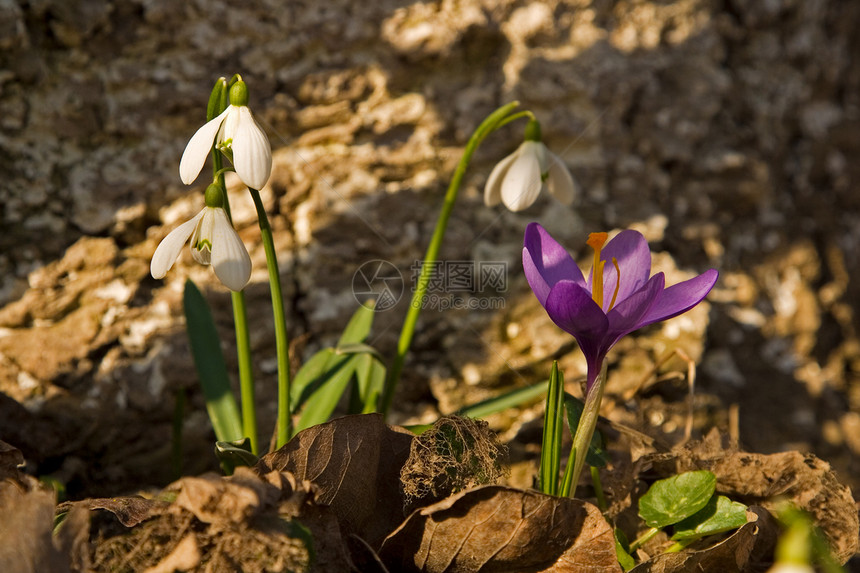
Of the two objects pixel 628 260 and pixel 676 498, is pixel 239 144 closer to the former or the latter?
pixel 628 260

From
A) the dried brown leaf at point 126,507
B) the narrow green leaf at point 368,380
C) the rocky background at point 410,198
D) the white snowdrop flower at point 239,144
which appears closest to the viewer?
the dried brown leaf at point 126,507

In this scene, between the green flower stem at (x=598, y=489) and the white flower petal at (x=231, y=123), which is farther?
the green flower stem at (x=598, y=489)

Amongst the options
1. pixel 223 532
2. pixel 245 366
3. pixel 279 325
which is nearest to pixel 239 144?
pixel 279 325

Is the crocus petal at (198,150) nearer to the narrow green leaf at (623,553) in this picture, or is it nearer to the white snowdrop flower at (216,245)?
the white snowdrop flower at (216,245)

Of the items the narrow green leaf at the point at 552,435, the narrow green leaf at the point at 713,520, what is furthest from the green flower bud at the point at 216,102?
the narrow green leaf at the point at 713,520

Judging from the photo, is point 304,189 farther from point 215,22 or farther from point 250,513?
point 250,513

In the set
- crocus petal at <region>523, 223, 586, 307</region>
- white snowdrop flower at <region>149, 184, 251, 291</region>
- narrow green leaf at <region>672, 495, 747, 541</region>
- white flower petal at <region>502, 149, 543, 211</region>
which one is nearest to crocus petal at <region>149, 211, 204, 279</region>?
white snowdrop flower at <region>149, 184, 251, 291</region>

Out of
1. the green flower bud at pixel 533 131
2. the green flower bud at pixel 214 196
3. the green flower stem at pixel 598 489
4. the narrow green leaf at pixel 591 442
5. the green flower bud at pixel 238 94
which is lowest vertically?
the green flower stem at pixel 598 489
